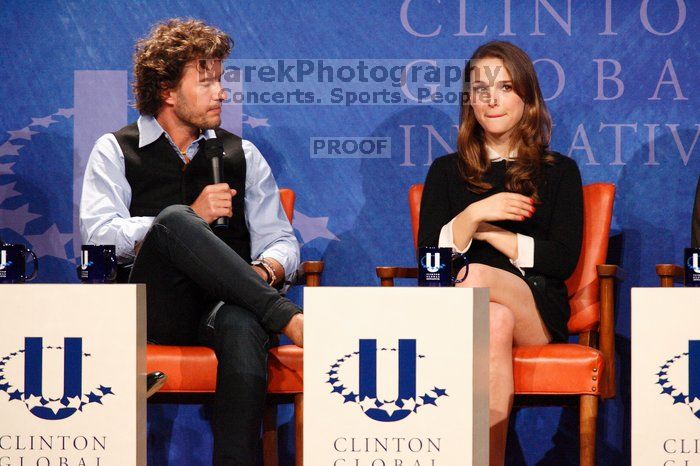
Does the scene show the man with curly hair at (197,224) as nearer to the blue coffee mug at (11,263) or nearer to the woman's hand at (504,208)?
the blue coffee mug at (11,263)

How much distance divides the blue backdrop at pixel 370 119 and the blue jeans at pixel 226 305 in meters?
1.04

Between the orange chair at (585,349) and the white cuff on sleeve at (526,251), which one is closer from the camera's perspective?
the orange chair at (585,349)

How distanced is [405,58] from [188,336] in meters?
1.44

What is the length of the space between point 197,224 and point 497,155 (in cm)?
109

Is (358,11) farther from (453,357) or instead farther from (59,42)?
(453,357)

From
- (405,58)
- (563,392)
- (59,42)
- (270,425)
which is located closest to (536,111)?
(405,58)

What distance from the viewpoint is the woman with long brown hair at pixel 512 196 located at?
2750 mm

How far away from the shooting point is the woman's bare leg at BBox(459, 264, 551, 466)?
2.43 m

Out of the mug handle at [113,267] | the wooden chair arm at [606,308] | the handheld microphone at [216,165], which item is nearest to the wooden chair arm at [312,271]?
the handheld microphone at [216,165]

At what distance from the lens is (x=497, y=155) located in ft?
10.0

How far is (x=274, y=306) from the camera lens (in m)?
2.43

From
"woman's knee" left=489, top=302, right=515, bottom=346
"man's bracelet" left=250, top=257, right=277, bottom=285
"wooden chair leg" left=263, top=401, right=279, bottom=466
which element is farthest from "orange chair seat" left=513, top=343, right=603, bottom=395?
"wooden chair leg" left=263, top=401, right=279, bottom=466

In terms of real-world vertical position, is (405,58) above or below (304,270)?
above

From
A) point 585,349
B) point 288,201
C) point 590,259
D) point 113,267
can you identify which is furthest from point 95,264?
point 590,259
